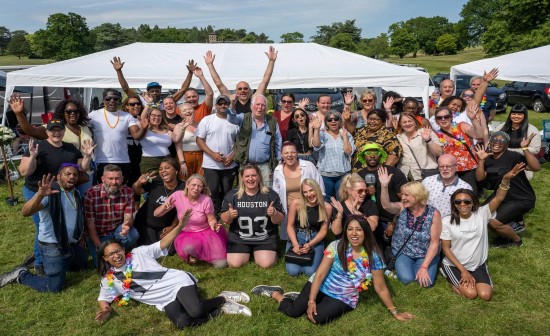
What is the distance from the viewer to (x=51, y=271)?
4.11m

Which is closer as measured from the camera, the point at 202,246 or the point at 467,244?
the point at 467,244

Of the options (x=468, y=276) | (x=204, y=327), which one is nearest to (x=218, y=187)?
(x=204, y=327)

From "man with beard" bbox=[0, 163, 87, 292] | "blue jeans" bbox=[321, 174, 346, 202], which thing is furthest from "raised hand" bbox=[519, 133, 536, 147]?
"man with beard" bbox=[0, 163, 87, 292]

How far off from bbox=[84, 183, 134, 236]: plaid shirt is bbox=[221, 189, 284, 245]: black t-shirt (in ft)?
3.62

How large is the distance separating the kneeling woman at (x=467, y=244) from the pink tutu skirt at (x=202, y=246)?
8.10ft

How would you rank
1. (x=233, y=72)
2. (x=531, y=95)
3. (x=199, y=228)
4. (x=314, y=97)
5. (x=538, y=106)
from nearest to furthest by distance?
(x=199, y=228) < (x=233, y=72) < (x=314, y=97) < (x=538, y=106) < (x=531, y=95)

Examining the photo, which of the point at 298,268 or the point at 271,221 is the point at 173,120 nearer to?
the point at 271,221

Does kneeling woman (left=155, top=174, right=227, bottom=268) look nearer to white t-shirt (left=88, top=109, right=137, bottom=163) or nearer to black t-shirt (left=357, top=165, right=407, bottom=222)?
white t-shirt (left=88, top=109, right=137, bottom=163)

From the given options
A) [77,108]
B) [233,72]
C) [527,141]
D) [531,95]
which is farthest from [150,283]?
[531,95]

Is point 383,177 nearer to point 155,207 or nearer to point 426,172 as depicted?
point 426,172

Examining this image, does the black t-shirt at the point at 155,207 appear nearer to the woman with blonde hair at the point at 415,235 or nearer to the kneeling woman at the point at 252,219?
the kneeling woman at the point at 252,219

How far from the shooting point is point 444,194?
4535 millimetres

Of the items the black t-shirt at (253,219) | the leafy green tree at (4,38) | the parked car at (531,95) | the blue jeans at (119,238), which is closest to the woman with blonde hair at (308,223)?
the black t-shirt at (253,219)

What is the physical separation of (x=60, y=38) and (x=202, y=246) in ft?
246
